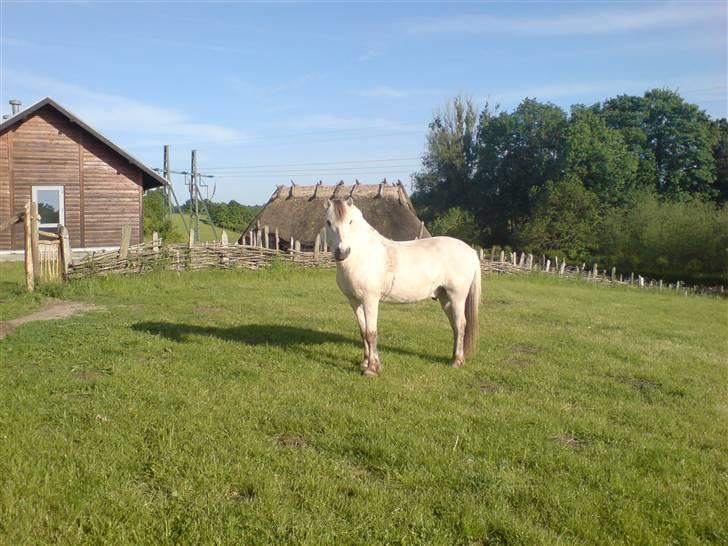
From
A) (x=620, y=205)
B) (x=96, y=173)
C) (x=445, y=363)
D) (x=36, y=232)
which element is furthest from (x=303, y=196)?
(x=620, y=205)

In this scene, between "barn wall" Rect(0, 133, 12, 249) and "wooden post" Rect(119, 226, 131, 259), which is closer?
"wooden post" Rect(119, 226, 131, 259)

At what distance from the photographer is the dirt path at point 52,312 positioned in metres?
8.87

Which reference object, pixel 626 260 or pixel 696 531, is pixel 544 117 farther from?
pixel 696 531

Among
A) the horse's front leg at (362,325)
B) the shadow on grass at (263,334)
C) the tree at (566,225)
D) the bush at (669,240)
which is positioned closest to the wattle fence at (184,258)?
the shadow on grass at (263,334)

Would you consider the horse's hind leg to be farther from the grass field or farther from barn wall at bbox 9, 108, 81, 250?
barn wall at bbox 9, 108, 81, 250

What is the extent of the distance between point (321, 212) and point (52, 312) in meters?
20.1

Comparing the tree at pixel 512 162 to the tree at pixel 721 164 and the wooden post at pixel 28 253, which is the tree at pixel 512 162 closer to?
the tree at pixel 721 164

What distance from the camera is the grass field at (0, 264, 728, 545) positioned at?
348 cm

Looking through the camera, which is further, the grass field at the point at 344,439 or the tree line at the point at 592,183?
the tree line at the point at 592,183

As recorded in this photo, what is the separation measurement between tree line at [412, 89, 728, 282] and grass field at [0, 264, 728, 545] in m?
36.9

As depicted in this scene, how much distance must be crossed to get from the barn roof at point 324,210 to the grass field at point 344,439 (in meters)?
19.7

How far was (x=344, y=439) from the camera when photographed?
4715mm

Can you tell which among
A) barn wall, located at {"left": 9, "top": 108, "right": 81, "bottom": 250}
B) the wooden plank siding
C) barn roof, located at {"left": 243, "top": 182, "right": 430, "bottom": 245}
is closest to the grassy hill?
barn roof, located at {"left": 243, "top": 182, "right": 430, "bottom": 245}

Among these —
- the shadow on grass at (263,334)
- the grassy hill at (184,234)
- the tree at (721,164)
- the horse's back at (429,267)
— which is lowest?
the shadow on grass at (263,334)
